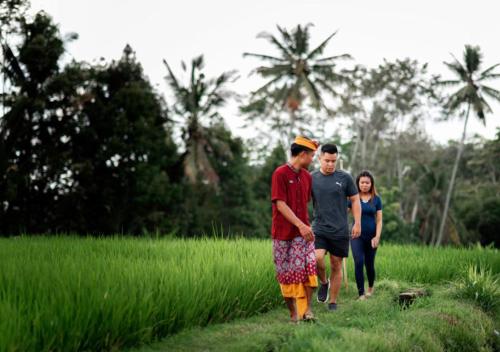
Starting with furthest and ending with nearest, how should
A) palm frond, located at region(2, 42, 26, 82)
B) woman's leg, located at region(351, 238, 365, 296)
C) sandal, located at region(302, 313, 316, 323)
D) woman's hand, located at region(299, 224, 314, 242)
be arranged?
palm frond, located at region(2, 42, 26, 82), woman's leg, located at region(351, 238, 365, 296), sandal, located at region(302, 313, 316, 323), woman's hand, located at region(299, 224, 314, 242)

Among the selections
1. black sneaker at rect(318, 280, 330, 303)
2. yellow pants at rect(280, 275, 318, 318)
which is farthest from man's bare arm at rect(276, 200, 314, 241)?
black sneaker at rect(318, 280, 330, 303)

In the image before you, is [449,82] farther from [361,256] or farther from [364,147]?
[361,256]

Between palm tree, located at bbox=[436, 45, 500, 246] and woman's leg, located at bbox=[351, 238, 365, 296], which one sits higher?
palm tree, located at bbox=[436, 45, 500, 246]

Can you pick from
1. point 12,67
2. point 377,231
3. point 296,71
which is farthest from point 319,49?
point 377,231

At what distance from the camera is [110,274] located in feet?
19.1

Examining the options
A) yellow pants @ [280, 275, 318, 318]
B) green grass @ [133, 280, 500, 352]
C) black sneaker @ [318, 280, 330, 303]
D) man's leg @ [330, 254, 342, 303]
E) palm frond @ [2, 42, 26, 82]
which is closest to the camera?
green grass @ [133, 280, 500, 352]

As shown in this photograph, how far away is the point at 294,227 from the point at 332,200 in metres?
1.28

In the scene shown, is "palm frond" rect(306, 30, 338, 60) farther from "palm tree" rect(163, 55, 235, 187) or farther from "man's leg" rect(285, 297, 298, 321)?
"man's leg" rect(285, 297, 298, 321)

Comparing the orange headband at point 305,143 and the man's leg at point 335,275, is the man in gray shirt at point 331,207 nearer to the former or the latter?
the man's leg at point 335,275

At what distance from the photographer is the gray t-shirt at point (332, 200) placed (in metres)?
7.09

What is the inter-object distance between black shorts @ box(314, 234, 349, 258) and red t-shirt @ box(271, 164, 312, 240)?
123cm

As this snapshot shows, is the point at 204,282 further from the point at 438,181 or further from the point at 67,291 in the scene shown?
the point at 438,181

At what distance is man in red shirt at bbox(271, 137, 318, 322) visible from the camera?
589cm

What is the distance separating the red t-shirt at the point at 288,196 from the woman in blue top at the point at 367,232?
2.37 metres
